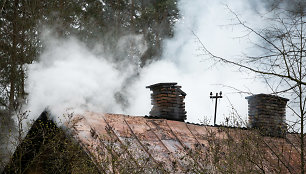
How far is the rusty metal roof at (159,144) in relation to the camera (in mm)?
4609

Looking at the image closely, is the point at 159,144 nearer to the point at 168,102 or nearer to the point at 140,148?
the point at 140,148

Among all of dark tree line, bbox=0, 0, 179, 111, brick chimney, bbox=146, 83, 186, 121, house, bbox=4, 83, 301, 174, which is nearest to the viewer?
house, bbox=4, 83, 301, 174

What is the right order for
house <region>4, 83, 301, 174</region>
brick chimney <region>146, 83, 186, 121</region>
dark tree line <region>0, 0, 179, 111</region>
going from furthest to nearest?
1. dark tree line <region>0, 0, 179, 111</region>
2. brick chimney <region>146, 83, 186, 121</region>
3. house <region>4, 83, 301, 174</region>

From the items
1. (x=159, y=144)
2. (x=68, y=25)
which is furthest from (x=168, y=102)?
(x=68, y=25)

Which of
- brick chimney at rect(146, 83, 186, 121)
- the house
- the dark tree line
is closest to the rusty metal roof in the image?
the house

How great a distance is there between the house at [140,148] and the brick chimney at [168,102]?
0.59 m

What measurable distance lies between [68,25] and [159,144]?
11380 millimetres

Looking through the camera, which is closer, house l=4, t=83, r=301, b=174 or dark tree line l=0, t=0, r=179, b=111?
house l=4, t=83, r=301, b=174

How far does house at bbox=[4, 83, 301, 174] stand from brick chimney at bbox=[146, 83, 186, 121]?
0.59 meters

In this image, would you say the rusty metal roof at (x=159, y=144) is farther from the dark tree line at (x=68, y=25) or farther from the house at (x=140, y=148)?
the dark tree line at (x=68, y=25)

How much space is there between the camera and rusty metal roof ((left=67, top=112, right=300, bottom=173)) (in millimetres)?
4609

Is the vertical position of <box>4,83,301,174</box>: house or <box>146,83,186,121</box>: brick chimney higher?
<box>146,83,186,121</box>: brick chimney

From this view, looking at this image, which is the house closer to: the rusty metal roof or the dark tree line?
the rusty metal roof

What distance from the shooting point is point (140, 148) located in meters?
5.00
